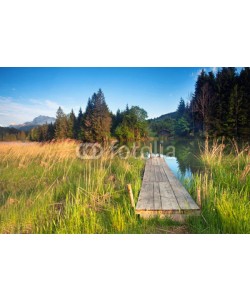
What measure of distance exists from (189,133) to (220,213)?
2114 millimetres

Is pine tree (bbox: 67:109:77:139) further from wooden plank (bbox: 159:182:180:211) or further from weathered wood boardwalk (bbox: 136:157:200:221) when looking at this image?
wooden plank (bbox: 159:182:180:211)

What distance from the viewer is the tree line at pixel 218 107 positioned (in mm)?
3125

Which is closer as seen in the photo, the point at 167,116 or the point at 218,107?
the point at 218,107

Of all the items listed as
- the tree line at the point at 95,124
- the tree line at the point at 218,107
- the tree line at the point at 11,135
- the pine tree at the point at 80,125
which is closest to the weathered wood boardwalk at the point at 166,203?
the tree line at the point at 218,107

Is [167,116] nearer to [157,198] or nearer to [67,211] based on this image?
[157,198]

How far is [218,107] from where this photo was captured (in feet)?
11.4

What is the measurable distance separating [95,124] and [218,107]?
2.25 meters

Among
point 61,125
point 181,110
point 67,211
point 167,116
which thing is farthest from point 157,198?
point 61,125

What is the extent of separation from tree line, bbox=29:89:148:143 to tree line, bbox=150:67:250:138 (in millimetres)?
825

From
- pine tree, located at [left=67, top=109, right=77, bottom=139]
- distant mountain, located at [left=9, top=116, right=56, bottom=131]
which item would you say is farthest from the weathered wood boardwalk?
distant mountain, located at [left=9, top=116, right=56, bottom=131]

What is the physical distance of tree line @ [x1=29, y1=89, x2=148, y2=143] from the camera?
12.0 ft

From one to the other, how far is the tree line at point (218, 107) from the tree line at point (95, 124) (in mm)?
825
